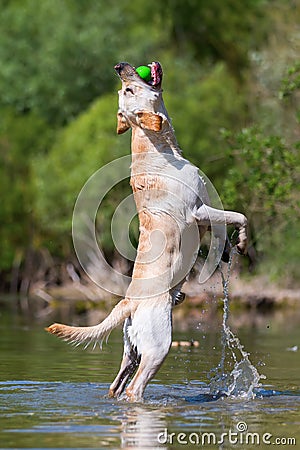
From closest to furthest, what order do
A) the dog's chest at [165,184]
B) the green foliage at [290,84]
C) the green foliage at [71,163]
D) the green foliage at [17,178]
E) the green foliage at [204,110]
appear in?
the dog's chest at [165,184] → the green foliage at [290,84] → the green foliage at [71,163] → the green foliage at [204,110] → the green foliage at [17,178]

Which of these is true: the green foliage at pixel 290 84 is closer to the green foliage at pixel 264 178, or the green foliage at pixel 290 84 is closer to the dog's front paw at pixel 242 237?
the green foliage at pixel 264 178

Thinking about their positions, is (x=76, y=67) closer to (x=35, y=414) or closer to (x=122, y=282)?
(x=122, y=282)

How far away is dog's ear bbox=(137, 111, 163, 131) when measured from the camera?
35.3 feet

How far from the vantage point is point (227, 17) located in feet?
154

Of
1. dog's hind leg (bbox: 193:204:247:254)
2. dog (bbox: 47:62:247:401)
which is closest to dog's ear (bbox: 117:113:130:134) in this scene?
dog (bbox: 47:62:247:401)

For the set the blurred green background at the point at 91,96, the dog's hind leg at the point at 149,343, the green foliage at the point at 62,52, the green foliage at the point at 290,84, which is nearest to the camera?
the dog's hind leg at the point at 149,343

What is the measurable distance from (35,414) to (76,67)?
31.2m

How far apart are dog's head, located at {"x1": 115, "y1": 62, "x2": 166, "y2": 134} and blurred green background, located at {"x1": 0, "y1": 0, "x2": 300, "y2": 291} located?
63.5 feet

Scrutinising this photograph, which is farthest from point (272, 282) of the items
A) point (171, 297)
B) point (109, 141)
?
point (171, 297)

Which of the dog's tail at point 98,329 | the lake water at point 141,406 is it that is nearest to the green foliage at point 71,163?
the lake water at point 141,406

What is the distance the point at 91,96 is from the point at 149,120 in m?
29.9

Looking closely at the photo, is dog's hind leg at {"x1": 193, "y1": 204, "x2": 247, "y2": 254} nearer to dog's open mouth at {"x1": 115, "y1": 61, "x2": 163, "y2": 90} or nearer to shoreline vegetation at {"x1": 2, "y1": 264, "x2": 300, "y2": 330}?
dog's open mouth at {"x1": 115, "y1": 61, "x2": 163, "y2": 90}

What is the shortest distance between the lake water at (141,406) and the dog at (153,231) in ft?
1.96

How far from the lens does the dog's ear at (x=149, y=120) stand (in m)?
10.8
